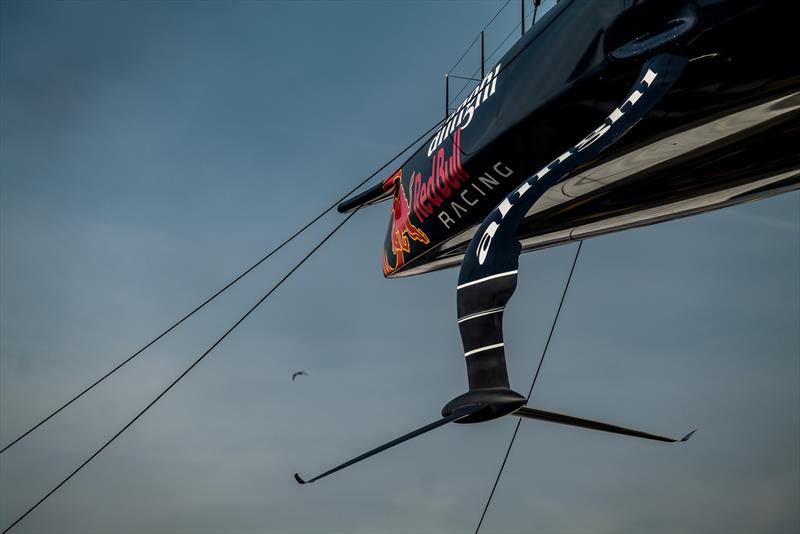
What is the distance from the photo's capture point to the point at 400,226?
9602 mm

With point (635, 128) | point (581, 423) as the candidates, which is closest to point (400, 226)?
point (635, 128)

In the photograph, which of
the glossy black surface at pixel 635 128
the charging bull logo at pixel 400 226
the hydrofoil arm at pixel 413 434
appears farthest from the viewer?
the charging bull logo at pixel 400 226

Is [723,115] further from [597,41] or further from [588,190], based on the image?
[588,190]

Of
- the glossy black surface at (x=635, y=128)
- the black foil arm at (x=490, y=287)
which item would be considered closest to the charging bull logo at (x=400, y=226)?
the glossy black surface at (x=635, y=128)

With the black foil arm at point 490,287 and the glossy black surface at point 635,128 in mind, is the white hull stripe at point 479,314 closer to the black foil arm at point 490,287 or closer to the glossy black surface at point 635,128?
the black foil arm at point 490,287

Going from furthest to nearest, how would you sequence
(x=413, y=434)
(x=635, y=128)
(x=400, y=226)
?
(x=400, y=226) < (x=635, y=128) < (x=413, y=434)

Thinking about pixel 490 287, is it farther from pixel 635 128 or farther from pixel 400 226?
pixel 400 226

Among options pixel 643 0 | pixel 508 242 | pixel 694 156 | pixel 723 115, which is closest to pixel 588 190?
pixel 694 156

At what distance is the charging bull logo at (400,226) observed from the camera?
30.1 feet

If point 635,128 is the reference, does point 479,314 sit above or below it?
below

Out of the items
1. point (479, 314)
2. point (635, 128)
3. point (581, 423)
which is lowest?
point (581, 423)

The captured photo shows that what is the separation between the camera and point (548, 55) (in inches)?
252

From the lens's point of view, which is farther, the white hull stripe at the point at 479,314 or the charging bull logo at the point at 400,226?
the charging bull logo at the point at 400,226

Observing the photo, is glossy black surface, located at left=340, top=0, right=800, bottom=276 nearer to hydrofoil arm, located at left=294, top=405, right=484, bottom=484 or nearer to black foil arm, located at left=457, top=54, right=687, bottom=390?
black foil arm, located at left=457, top=54, right=687, bottom=390
